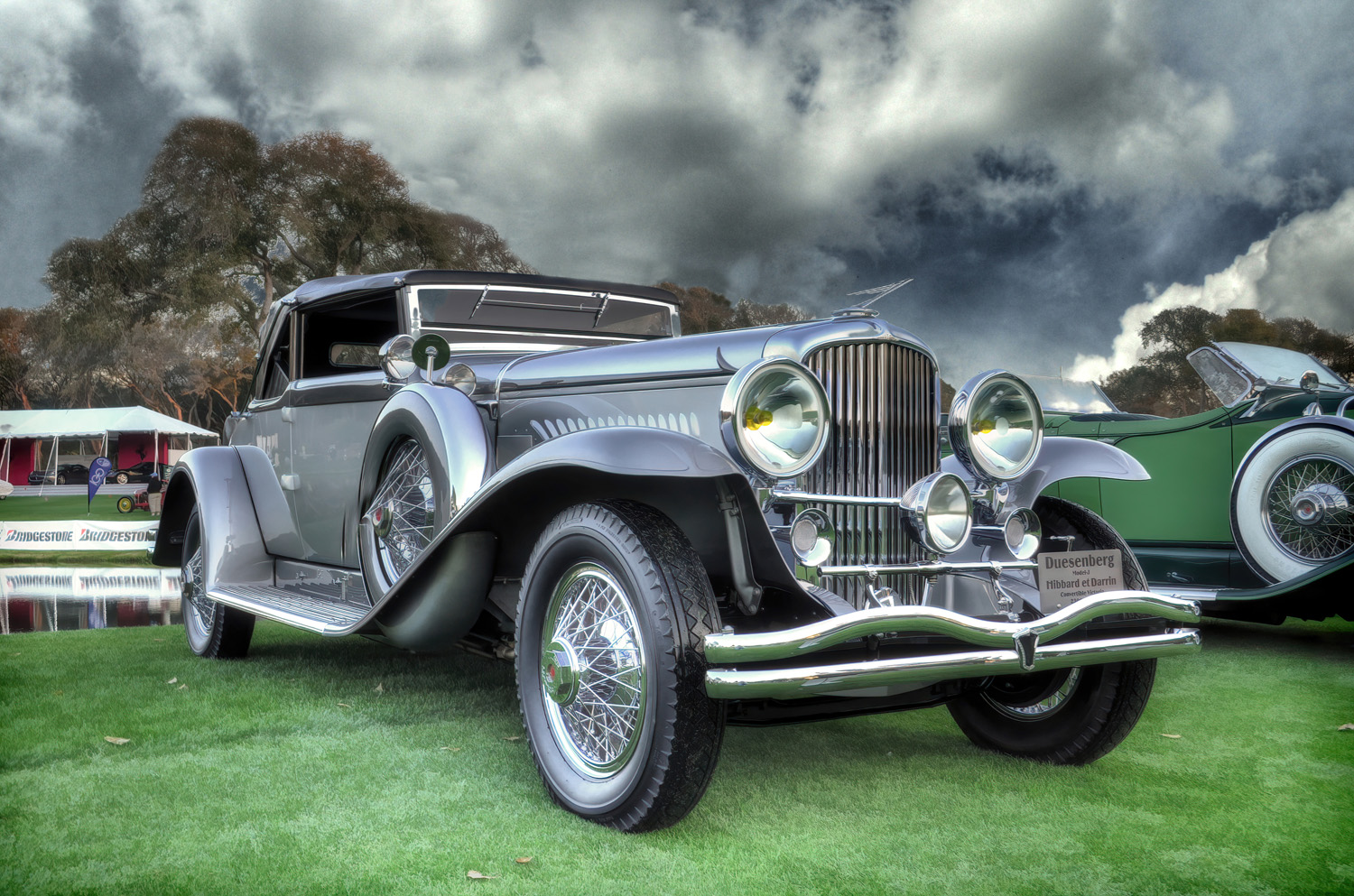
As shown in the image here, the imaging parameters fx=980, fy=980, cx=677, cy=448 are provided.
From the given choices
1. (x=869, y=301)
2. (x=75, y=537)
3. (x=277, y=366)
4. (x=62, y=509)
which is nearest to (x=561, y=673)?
(x=869, y=301)

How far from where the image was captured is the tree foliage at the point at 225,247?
22.8 meters

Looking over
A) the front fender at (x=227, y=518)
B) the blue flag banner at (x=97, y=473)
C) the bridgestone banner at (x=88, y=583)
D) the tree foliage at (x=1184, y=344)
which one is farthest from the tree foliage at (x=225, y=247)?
the front fender at (x=227, y=518)

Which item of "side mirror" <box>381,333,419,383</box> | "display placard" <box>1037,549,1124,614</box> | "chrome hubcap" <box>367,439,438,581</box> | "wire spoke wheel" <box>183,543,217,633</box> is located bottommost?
"wire spoke wheel" <box>183,543,217,633</box>

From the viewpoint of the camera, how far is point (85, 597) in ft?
26.1

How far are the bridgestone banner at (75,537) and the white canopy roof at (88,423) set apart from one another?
33.7 feet

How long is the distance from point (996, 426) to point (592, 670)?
1486mm

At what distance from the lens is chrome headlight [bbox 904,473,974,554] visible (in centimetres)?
269

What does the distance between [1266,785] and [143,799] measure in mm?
3293

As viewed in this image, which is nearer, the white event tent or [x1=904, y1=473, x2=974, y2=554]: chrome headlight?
[x1=904, y1=473, x2=974, y2=554]: chrome headlight

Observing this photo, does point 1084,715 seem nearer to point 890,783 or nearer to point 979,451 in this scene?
point 890,783

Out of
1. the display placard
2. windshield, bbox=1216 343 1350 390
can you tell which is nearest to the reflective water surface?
the display placard

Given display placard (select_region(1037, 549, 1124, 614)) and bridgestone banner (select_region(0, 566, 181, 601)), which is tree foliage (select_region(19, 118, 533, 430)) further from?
display placard (select_region(1037, 549, 1124, 614))

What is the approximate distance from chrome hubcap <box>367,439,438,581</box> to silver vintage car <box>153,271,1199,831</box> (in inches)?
0.5

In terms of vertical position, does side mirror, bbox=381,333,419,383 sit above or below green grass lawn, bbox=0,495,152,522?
above
